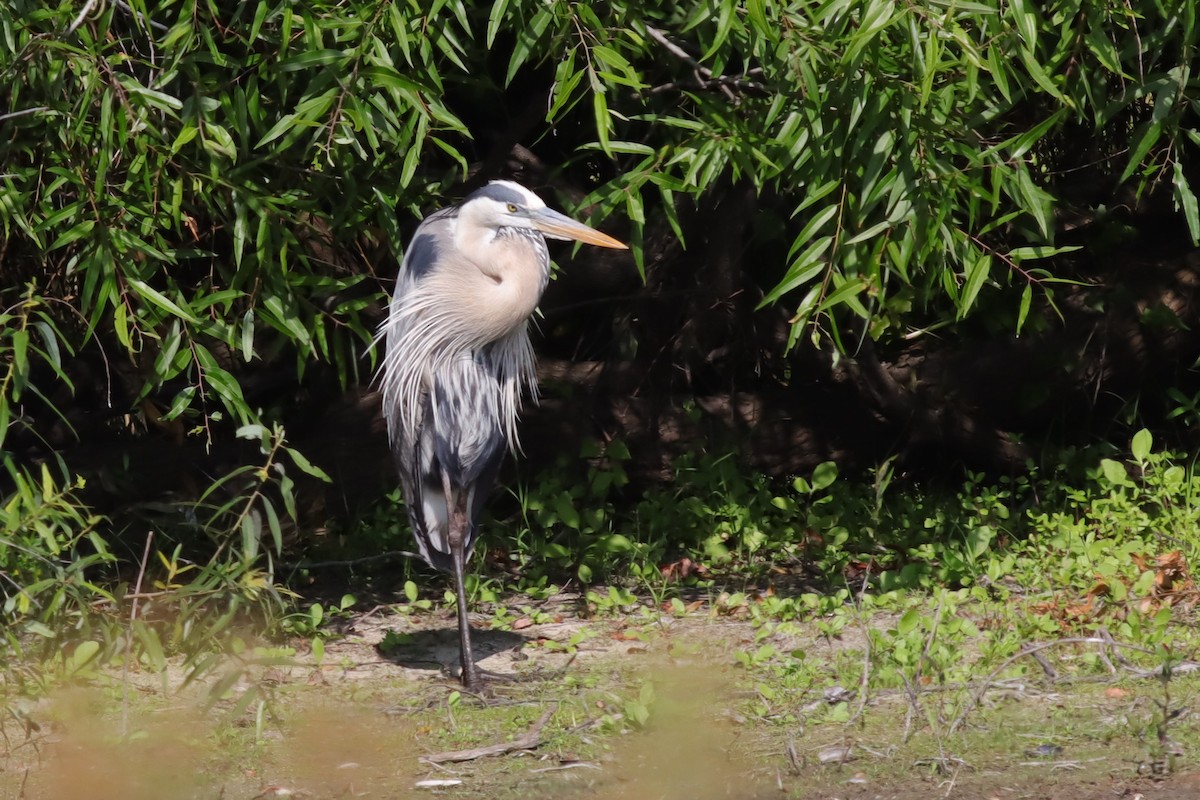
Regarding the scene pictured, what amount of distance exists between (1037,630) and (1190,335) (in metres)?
1.77

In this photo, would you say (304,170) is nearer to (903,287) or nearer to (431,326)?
(431,326)

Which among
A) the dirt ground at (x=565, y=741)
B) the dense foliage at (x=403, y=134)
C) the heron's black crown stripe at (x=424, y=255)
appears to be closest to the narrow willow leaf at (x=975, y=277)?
the dense foliage at (x=403, y=134)

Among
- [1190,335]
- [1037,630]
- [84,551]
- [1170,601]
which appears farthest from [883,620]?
[84,551]

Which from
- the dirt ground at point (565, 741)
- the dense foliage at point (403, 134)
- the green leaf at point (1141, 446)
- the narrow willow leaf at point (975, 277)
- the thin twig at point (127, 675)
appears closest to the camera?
the dirt ground at point (565, 741)

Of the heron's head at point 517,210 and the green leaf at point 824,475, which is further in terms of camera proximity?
the green leaf at point 824,475

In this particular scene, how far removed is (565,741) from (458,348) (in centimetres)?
133

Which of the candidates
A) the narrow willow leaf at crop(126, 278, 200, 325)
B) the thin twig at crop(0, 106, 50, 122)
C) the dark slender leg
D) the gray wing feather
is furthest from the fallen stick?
the thin twig at crop(0, 106, 50, 122)

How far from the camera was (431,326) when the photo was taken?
14.6 feet

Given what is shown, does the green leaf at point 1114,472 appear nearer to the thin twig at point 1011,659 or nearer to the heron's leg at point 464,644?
the thin twig at point 1011,659

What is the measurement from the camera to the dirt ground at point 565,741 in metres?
3.36

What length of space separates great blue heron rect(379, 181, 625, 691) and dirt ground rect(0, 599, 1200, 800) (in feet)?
1.66

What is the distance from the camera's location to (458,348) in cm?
449

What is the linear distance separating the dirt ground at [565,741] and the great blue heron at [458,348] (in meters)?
0.51

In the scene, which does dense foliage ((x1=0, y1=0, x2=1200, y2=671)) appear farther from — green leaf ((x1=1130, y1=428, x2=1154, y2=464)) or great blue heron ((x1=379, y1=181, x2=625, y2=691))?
green leaf ((x1=1130, y1=428, x2=1154, y2=464))
